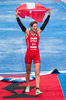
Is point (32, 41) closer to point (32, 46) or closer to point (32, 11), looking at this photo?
point (32, 46)

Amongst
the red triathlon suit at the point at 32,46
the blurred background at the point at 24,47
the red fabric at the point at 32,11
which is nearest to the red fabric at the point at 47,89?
the red triathlon suit at the point at 32,46

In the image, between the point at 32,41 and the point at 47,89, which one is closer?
the point at 32,41

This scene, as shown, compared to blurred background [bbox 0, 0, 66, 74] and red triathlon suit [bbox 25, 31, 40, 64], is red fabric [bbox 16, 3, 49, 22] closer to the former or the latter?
red triathlon suit [bbox 25, 31, 40, 64]

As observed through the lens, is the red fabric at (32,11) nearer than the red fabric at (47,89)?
No

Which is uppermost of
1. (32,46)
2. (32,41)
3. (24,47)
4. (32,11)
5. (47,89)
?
(32,11)

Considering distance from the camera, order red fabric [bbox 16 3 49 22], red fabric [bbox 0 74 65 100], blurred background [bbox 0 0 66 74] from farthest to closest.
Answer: blurred background [bbox 0 0 66 74], red fabric [bbox 16 3 49 22], red fabric [bbox 0 74 65 100]

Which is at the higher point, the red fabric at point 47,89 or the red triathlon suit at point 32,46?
the red triathlon suit at point 32,46

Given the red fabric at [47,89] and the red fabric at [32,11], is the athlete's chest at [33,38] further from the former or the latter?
the red fabric at [47,89]

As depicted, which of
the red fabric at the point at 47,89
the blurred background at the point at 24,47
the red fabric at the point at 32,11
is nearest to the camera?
the red fabric at the point at 47,89

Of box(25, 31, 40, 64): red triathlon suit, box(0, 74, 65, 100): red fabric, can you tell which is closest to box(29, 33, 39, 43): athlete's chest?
box(25, 31, 40, 64): red triathlon suit

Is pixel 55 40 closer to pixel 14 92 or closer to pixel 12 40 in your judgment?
pixel 12 40

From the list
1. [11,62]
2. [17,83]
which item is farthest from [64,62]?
[17,83]

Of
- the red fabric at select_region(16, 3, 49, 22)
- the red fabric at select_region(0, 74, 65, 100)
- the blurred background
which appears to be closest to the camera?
the red fabric at select_region(0, 74, 65, 100)

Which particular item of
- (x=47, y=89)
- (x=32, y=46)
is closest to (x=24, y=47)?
(x=47, y=89)
